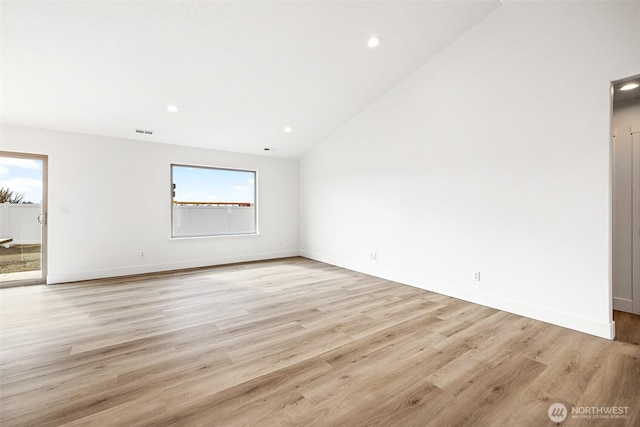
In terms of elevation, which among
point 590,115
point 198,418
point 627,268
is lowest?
point 198,418

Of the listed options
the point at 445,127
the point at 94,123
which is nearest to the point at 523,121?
the point at 445,127

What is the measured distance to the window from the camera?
5547 mm

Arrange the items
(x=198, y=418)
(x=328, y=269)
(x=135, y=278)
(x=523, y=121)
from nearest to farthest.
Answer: (x=198, y=418) < (x=523, y=121) < (x=135, y=278) < (x=328, y=269)

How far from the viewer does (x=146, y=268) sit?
5.04 metres

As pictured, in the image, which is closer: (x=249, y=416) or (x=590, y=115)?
(x=249, y=416)

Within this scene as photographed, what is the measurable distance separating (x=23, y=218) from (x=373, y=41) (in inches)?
231

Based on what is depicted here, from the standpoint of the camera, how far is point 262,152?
6.18m

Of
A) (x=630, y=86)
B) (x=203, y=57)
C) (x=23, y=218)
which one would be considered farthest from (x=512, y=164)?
(x=23, y=218)

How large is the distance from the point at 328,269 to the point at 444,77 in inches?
147

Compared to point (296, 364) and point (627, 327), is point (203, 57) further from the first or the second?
point (627, 327)

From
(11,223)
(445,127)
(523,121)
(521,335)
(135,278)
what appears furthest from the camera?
(135,278)

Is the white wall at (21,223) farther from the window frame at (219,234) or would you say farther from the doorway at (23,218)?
the window frame at (219,234)

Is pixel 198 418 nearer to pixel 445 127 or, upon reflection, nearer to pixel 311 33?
pixel 311 33

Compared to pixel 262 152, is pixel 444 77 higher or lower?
higher
